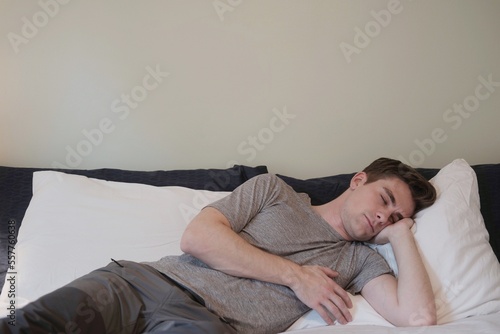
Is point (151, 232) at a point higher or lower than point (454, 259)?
higher

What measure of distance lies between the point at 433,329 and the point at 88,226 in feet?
3.40

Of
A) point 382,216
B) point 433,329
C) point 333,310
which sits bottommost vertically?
point 433,329

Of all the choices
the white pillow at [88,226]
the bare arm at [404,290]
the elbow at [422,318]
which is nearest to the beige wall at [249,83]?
the white pillow at [88,226]

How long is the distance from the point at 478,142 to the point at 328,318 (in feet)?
4.08

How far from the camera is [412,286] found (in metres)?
1.50

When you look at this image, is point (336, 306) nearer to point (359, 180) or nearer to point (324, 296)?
point (324, 296)

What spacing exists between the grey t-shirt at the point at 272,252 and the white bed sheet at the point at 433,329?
107 mm

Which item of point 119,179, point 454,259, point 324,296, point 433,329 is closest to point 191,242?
point 324,296

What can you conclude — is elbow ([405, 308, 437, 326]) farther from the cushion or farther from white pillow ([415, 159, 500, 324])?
the cushion

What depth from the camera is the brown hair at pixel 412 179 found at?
66.7 inches

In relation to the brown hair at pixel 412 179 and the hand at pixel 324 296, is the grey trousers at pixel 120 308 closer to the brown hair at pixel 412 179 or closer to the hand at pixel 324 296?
the hand at pixel 324 296

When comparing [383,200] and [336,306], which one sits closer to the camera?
[336,306]

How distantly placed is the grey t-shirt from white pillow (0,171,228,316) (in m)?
0.18

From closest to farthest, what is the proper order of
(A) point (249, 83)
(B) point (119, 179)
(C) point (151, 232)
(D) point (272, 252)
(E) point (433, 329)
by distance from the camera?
(E) point (433, 329)
(D) point (272, 252)
(C) point (151, 232)
(B) point (119, 179)
(A) point (249, 83)
